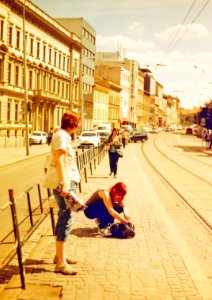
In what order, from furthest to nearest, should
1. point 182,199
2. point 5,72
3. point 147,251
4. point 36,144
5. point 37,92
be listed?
point 37,92 < point 36,144 < point 5,72 < point 182,199 < point 147,251

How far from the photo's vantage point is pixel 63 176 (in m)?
6.00

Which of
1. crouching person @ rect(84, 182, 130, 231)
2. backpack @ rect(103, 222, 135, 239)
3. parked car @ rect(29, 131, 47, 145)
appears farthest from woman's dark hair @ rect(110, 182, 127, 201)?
parked car @ rect(29, 131, 47, 145)

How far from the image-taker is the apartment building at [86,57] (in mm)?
80125

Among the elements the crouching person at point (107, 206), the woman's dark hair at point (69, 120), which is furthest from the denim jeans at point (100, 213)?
the woman's dark hair at point (69, 120)

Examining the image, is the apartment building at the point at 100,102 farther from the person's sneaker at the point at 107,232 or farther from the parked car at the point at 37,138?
the person's sneaker at the point at 107,232

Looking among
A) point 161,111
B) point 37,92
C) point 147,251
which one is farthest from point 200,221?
point 161,111

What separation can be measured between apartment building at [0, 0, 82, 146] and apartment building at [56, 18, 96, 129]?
3.46 metres

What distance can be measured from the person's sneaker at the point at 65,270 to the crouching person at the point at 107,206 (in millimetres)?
2120

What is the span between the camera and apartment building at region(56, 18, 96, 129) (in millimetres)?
80125

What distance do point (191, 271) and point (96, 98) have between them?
8614 centimetres

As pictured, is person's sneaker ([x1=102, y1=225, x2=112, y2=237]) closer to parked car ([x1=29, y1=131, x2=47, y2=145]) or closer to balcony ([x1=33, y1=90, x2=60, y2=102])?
parked car ([x1=29, y1=131, x2=47, y2=145])

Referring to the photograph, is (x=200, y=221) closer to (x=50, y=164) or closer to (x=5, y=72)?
(x=50, y=164)

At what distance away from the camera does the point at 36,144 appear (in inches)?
1966

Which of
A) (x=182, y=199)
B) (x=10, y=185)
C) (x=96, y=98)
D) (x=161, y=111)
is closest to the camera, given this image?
(x=182, y=199)
